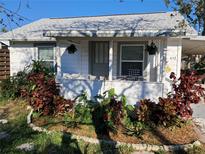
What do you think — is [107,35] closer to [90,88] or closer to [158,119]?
[90,88]

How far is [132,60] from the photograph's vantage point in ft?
34.3

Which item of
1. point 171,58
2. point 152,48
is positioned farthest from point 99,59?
point 171,58

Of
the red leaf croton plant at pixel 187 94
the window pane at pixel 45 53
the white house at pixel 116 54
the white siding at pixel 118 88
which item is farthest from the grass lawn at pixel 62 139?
the window pane at pixel 45 53

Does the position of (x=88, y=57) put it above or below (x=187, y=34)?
below

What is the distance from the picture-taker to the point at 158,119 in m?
7.57

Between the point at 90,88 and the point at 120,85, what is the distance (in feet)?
3.84

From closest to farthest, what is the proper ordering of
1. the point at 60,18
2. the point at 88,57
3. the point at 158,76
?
the point at 158,76, the point at 88,57, the point at 60,18

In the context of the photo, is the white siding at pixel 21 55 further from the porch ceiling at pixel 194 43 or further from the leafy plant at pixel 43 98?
the porch ceiling at pixel 194 43

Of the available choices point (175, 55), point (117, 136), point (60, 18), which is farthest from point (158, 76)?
point (60, 18)

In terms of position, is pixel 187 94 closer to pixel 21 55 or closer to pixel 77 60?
pixel 77 60

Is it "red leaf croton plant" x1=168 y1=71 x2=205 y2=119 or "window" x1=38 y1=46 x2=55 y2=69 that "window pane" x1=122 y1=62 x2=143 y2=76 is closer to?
"red leaf croton plant" x1=168 y1=71 x2=205 y2=119

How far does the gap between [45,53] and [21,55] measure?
4.66ft

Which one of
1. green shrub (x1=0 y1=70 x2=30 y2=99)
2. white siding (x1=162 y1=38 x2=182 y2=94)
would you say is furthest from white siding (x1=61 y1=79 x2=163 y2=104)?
green shrub (x1=0 y1=70 x2=30 y2=99)

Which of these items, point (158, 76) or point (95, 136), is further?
point (158, 76)
